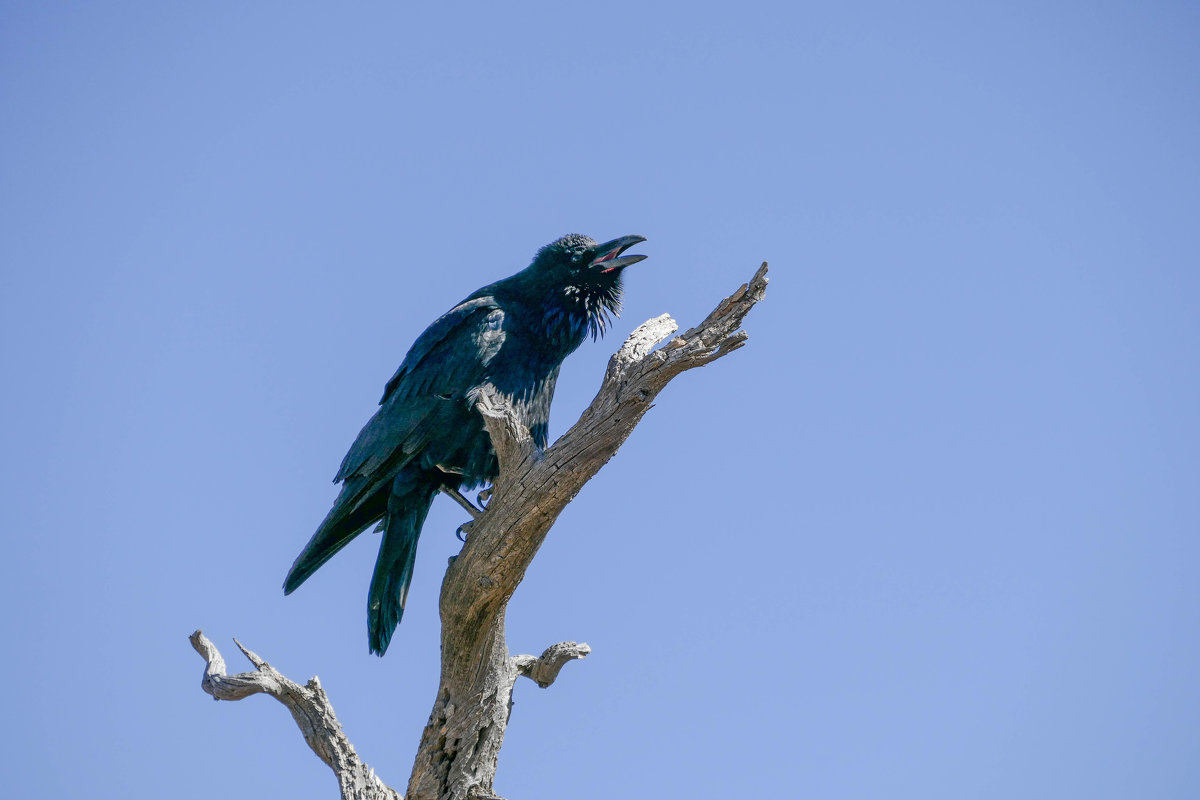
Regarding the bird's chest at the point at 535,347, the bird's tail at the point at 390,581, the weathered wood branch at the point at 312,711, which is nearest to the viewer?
the weathered wood branch at the point at 312,711

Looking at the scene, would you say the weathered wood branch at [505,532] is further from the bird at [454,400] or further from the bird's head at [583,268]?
the bird's head at [583,268]

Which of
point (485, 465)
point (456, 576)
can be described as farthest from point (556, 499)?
point (485, 465)

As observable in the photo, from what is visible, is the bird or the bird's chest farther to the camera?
the bird's chest

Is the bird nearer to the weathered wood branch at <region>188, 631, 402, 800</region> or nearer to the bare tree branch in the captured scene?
the weathered wood branch at <region>188, 631, 402, 800</region>

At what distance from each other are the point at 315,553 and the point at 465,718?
1.58m

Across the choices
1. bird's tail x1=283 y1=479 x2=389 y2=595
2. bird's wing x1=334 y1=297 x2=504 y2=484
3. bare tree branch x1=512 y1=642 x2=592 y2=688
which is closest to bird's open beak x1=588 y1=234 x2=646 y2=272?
bird's wing x1=334 y1=297 x2=504 y2=484

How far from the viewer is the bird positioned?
548cm

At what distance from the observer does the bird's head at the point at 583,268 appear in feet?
19.5

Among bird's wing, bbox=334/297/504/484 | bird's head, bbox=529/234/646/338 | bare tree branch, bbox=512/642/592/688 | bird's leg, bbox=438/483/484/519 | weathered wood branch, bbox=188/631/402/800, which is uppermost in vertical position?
bird's head, bbox=529/234/646/338

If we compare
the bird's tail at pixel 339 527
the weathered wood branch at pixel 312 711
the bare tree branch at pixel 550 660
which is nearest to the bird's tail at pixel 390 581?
the bird's tail at pixel 339 527

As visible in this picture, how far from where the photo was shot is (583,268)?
235 inches

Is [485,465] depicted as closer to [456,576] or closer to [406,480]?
[406,480]

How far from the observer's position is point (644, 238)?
5.91m

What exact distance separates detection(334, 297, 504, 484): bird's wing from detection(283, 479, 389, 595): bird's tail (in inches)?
3.6
